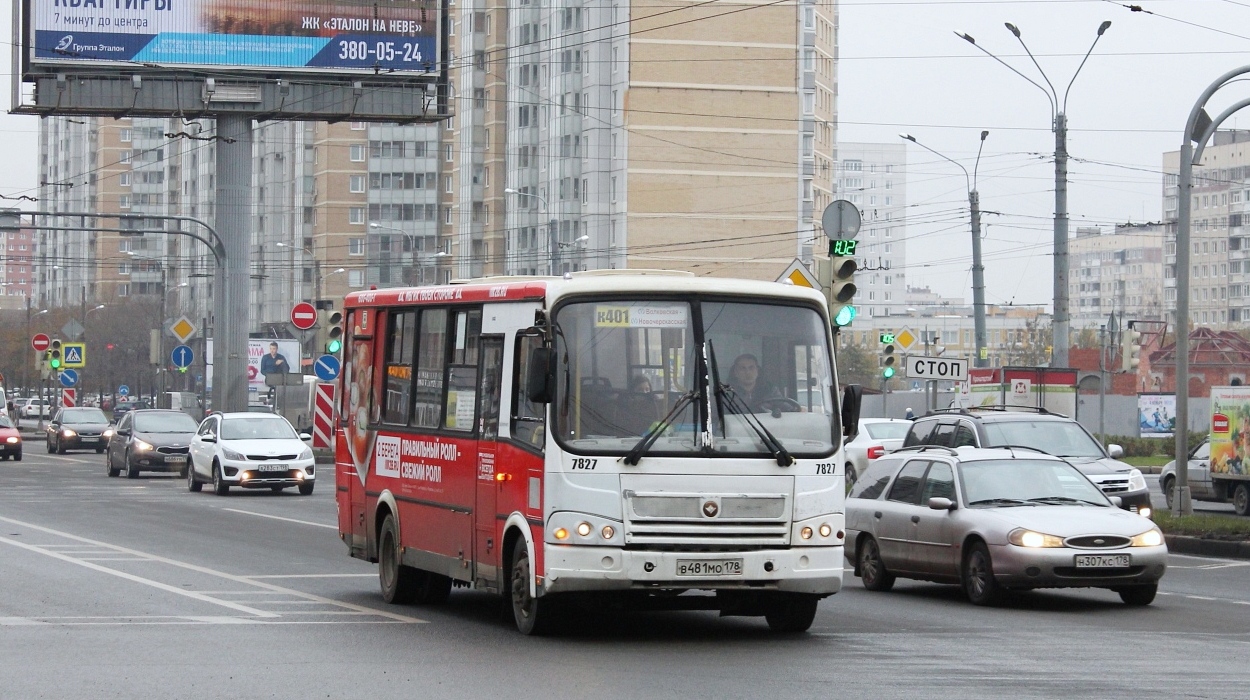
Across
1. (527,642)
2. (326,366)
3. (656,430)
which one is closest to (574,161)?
(326,366)

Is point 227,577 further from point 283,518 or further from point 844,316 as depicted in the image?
point 283,518

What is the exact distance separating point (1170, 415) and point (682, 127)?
Answer: 37.6 meters

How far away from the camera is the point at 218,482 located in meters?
35.5

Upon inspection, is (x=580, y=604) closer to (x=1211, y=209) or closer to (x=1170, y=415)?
(x=1170, y=415)

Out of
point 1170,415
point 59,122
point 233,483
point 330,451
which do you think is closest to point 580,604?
point 233,483

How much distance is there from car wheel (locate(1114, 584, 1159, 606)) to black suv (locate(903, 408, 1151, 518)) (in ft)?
25.7

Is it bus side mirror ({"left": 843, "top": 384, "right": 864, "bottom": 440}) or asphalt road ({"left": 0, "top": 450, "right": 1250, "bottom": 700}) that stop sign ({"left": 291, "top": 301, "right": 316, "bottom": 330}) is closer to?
asphalt road ({"left": 0, "top": 450, "right": 1250, "bottom": 700})

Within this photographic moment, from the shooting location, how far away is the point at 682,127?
9919 centimetres

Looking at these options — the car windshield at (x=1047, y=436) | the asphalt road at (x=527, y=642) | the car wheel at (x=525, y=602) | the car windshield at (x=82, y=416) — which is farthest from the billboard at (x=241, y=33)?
the car wheel at (x=525, y=602)

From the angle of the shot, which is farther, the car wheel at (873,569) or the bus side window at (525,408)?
the car wheel at (873,569)

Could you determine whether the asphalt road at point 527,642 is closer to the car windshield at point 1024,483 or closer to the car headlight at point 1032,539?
the car headlight at point 1032,539

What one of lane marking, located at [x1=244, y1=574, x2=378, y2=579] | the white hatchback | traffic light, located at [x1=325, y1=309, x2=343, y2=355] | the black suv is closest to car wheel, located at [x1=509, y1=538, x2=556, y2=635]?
lane marking, located at [x1=244, y1=574, x2=378, y2=579]

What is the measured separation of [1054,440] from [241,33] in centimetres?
3174

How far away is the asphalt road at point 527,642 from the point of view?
10.3m
